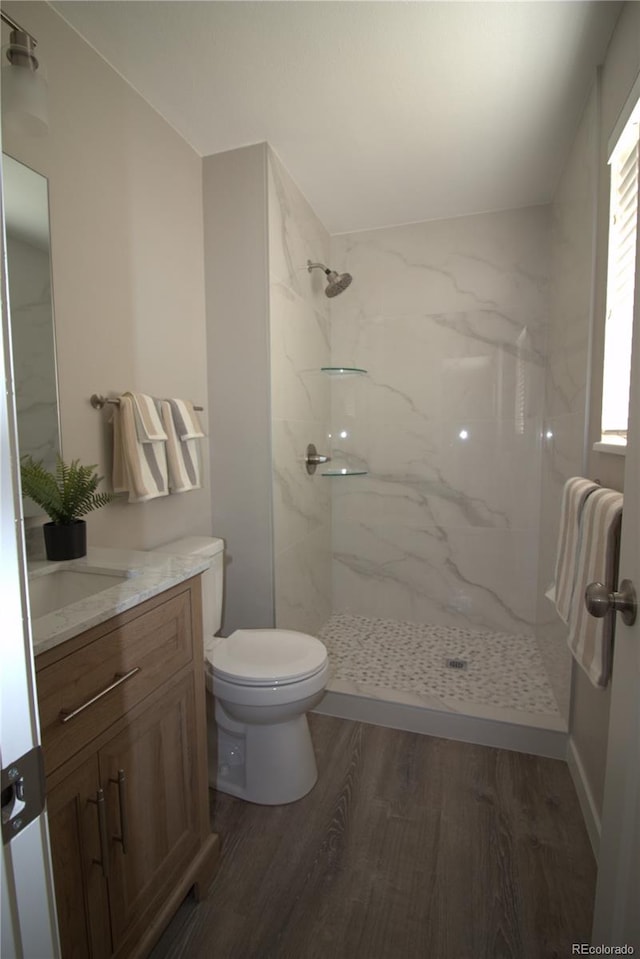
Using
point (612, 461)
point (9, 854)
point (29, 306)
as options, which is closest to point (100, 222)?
point (29, 306)

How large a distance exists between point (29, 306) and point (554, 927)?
6.98 feet

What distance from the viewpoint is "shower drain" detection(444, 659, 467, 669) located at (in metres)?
2.32

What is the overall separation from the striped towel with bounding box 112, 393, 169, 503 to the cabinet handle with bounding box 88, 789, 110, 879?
827 millimetres

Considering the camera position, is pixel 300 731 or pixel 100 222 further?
pixel 300 731

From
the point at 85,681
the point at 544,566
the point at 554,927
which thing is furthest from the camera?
the point at 544,566

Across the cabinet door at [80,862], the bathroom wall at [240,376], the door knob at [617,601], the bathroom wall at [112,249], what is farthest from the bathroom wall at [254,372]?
the door knob at [617,601]

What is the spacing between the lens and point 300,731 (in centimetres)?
162

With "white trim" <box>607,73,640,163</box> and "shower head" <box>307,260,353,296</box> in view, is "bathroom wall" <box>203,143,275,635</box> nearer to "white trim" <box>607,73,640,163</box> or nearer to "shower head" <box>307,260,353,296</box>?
"shower head" <box>307,260,353,296</box>

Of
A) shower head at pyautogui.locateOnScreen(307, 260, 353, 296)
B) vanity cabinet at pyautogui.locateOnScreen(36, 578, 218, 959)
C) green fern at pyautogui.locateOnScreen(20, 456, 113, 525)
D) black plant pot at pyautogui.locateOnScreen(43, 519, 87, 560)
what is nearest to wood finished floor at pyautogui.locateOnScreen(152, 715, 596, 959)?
vanity cabinet at pyautogui.locateOnScreen(36, 578, 218, 959)

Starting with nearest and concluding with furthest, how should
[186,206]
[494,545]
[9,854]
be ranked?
[9,854], [186,206], [494,545]

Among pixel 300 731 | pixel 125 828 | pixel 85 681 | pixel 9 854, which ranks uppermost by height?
pixel 9 854

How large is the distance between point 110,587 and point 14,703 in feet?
2.60

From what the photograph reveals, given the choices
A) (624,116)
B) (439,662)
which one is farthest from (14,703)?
(439,662)

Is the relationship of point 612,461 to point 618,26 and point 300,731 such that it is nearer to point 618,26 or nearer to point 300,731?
point 618,26
